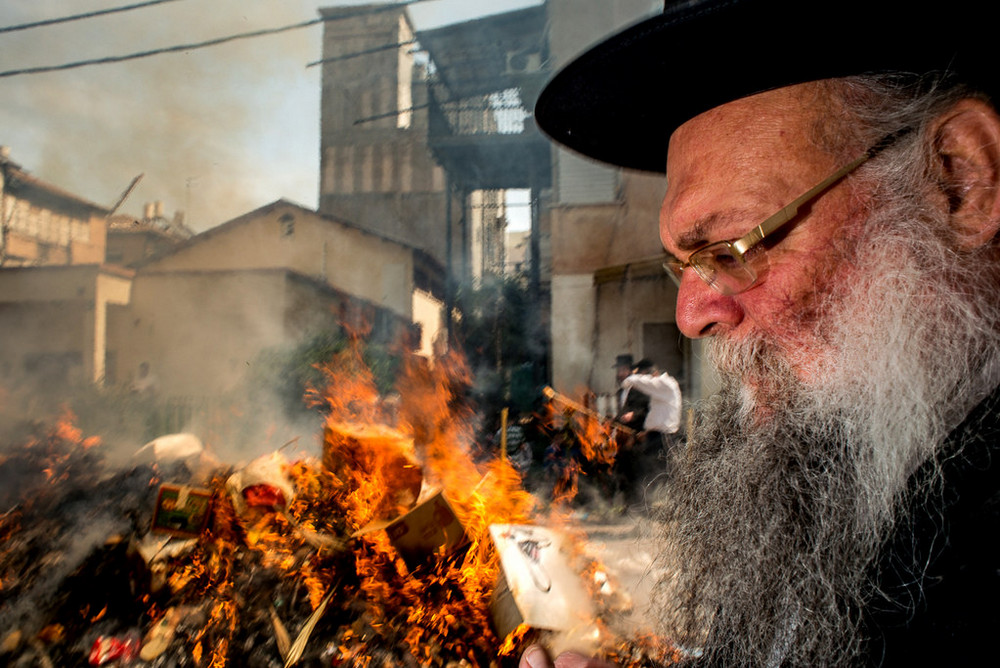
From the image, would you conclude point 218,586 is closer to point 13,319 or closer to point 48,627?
point 48,627

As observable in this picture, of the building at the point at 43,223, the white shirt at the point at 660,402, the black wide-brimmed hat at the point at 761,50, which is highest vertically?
the building at the point at 43,223

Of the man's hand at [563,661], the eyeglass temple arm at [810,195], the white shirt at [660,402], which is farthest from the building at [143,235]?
the eyeglass temple arm at [810,195]

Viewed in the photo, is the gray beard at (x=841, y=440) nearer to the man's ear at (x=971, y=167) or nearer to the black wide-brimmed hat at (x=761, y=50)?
the man's ear at (x=971, y=167)

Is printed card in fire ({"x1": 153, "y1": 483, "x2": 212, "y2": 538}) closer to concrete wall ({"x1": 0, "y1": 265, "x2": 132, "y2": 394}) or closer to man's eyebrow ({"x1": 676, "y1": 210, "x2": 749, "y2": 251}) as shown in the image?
man's eyebrow ({"x1": 676, "y1": 210, "x2": 749, "y2": 251})

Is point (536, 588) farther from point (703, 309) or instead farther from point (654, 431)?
point (654, 431)

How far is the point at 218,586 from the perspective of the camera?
3.03m

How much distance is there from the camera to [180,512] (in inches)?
125

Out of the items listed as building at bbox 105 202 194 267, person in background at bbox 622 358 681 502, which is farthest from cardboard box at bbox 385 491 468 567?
building at bbox 105 202 194 267

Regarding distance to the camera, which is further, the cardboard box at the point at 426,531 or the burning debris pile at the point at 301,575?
the cardboard box at the point at 426,531

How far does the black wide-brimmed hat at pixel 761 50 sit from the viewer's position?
1.11 metres

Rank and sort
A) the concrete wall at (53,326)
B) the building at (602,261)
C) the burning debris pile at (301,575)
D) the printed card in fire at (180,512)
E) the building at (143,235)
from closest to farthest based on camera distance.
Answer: the burning debris pile at (301,575) < the printed card in fire at (180,512) < the concrete wall at (53,326) < the building at (143,235) < the building at (602,261)

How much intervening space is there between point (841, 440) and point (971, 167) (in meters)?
0.65

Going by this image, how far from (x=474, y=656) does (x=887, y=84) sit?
9.46 feet

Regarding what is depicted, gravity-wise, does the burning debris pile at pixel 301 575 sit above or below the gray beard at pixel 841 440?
below
